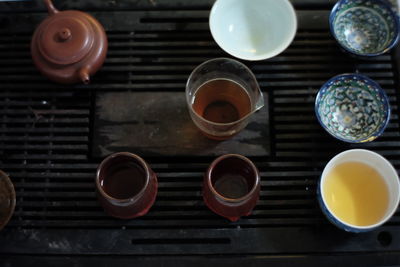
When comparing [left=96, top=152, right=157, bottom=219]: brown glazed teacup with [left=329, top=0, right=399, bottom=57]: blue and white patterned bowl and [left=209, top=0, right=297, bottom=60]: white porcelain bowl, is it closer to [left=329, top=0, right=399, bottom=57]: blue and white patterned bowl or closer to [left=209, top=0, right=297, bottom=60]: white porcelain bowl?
[left=209, top=0, right=297, bottom=60]: white porcelain bowl

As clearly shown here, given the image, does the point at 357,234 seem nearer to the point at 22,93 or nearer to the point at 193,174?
the point at 193,174

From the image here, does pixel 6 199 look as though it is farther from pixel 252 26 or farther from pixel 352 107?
pixel 352 107

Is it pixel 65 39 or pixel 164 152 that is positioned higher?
pixel 65 39

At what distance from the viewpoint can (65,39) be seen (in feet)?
3.21

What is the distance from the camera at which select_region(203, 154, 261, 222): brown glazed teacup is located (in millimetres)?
871

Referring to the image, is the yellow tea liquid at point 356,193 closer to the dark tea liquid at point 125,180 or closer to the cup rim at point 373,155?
the cup rim at point 373,155

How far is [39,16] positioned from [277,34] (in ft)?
2.03

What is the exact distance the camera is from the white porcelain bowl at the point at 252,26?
1.04 m

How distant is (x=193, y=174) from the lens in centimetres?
100

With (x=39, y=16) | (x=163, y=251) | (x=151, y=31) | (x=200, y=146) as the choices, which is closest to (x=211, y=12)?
(x=151, y=31)

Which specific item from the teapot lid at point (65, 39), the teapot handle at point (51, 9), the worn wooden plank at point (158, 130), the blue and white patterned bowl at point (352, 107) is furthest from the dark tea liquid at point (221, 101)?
the teapot handle at point (51, 9)

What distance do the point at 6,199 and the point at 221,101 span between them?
21.4 inches

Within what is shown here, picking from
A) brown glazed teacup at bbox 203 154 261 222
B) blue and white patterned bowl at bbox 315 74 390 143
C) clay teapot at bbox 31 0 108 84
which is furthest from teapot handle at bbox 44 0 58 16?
blue and white patterned bowl at bbox 315 74 390 143

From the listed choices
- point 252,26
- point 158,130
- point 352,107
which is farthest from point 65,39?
point 352,107
